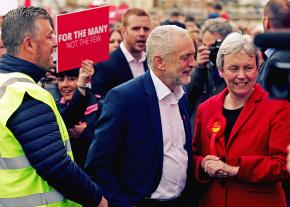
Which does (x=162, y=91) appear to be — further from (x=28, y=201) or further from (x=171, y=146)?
(x=28, y=201)

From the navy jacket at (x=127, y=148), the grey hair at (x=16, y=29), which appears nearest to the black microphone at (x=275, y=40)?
the grey hair at (x=16, y=29)

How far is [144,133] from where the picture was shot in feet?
14.8

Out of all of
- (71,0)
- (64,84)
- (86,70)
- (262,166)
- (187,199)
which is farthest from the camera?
(71,0)

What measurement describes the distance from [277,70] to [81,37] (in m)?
3.70

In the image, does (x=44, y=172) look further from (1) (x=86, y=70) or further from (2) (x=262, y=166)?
(1) (x=86, y=70)

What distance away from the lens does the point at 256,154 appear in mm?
4527

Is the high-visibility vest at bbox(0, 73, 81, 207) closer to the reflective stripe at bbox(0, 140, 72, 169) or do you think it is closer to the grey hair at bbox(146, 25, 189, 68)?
the reflective stripe at bbox(0, 140, 72, 169)

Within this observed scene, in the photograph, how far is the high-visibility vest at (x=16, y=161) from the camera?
3.73 metres

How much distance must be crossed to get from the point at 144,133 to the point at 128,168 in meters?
0.23

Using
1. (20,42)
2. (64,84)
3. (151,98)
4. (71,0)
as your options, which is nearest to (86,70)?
(64,84)

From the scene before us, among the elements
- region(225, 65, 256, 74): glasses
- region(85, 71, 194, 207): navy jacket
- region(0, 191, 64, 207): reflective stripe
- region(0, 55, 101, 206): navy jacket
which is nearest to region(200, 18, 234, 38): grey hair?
region(225, 65, 256, 74): glasses

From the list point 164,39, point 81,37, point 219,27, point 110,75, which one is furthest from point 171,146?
point 219,27

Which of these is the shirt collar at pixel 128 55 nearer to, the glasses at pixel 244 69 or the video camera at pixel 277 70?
the glasses at pixel 244 69

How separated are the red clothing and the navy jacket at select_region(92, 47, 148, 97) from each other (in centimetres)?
248
